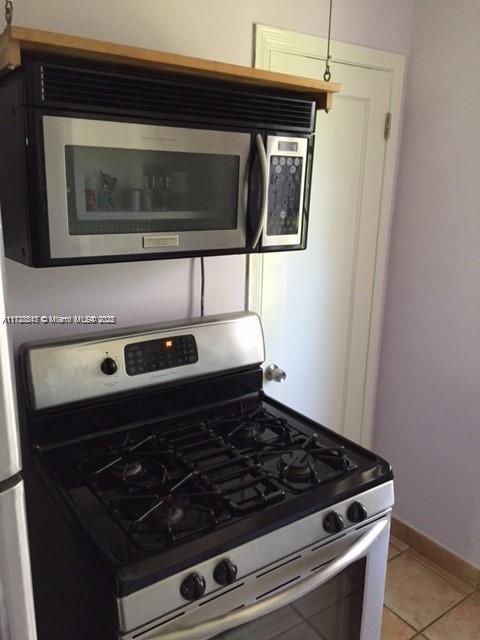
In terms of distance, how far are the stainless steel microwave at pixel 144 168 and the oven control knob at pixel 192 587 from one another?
2.20ft

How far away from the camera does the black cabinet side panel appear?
1.06 m

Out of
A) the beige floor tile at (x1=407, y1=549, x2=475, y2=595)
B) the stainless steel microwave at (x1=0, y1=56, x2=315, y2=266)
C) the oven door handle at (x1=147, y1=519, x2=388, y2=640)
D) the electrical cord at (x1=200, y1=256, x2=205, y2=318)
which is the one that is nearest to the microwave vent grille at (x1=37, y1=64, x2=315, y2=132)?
the stainless steel microwave at (x1=0, y1=56, x2=315, y2=266)

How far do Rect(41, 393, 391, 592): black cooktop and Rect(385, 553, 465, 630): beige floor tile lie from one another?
103 cm

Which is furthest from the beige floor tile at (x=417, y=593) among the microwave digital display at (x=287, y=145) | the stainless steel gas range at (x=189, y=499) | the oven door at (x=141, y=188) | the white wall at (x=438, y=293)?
the microwave digital display at (x=287, y=145)

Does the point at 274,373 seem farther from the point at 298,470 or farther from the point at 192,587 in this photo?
the point at 192,587

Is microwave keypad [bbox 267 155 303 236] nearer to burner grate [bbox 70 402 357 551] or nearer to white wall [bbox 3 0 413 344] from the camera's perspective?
white wall [bbox 3 0 413 344]

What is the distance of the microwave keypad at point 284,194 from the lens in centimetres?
139

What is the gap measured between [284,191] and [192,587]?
0.95 m

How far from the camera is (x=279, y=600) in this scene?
3.73 ft

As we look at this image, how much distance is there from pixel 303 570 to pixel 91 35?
1.41 m

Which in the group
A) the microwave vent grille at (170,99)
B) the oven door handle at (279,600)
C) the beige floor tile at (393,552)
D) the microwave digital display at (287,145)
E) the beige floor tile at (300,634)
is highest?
the microwave vent grille at (170,99)

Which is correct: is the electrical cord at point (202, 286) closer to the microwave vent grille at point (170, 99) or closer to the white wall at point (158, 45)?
the white wall at point (158, 45)

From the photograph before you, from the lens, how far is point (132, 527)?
1059mm

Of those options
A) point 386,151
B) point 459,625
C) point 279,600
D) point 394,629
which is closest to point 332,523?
point 279,600
